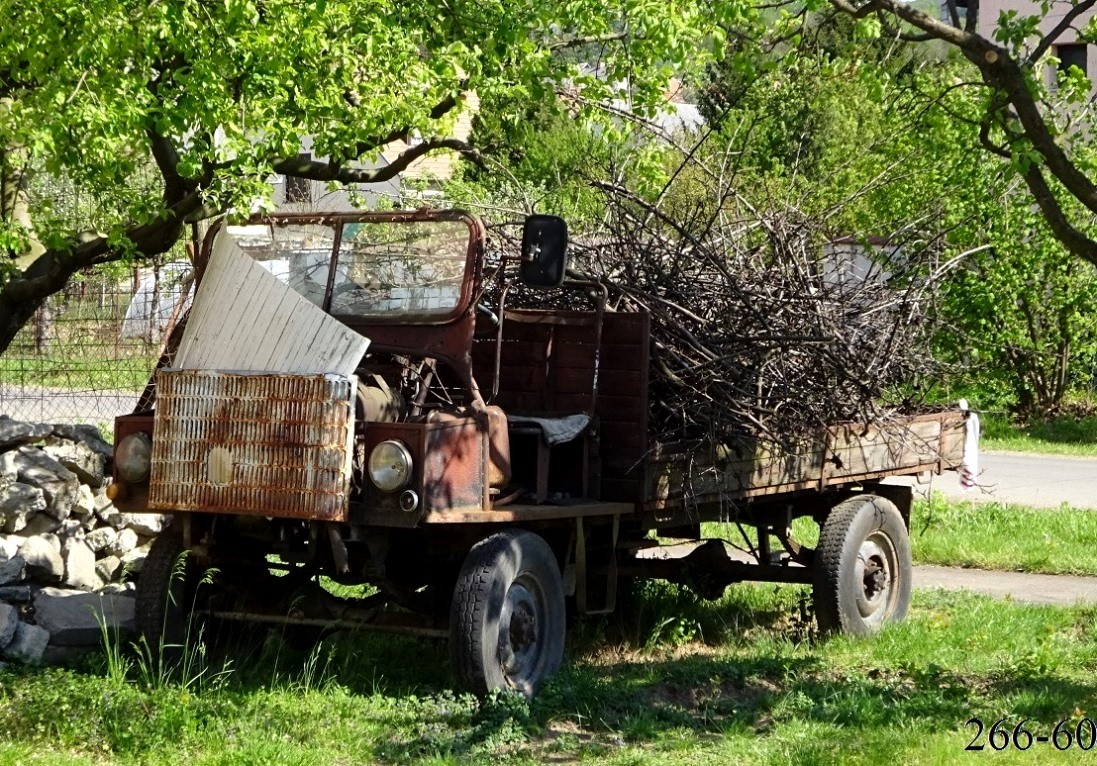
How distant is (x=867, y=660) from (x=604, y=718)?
199 centimetres

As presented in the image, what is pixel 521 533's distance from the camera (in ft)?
21.1

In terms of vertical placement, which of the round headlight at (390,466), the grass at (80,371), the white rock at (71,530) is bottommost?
the white rock at (71,530)

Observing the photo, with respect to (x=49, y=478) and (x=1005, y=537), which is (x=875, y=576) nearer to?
(x=1005, y=537)

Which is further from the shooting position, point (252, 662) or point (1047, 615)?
point (1047, 615)

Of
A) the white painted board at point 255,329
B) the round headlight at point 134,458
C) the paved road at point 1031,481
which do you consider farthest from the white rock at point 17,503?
the paved road at point 1031,481

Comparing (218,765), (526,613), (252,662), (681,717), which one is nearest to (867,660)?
(681,717)

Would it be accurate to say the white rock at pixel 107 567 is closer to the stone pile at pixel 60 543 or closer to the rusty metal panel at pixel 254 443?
the stone pile at pixel 60 543

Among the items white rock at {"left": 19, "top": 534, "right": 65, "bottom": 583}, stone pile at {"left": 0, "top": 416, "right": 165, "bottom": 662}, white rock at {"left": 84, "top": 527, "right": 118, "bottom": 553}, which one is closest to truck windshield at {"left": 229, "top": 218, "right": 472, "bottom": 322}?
stone pile at {"left": 0, "top": 416, "right": 165, "bottom": 662}

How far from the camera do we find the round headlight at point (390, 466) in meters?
5.92

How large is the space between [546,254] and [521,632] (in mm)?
1727

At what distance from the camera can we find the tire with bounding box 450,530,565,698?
6.09m

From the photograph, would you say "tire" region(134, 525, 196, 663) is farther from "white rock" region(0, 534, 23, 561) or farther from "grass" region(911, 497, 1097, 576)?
"grass" region(911, 497, 1097, 576)

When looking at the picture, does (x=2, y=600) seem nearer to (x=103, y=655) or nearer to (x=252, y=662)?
(x=103, y=655)

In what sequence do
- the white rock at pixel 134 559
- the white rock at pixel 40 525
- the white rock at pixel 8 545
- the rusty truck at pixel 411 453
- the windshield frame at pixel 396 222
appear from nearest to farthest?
the rusty truck at pixel 411 453, the windshield frame at pixel 396 222, the white rock at pixel 8 545, the white rock at pixel 40 525, the white rock at pixel 134 559
